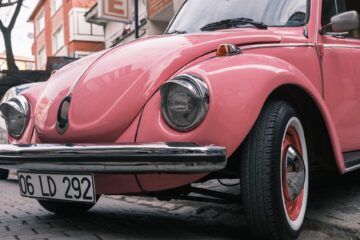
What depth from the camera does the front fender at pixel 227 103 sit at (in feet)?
7.83

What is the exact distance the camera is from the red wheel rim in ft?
8.89

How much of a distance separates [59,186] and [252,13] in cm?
179

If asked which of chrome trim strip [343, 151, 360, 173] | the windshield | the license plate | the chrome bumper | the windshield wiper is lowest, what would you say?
chrome trim strip [343, 151, 360, 173]

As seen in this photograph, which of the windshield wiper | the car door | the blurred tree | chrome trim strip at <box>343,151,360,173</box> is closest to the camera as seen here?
chrome trim strip at <box>343,151,360,173</box>

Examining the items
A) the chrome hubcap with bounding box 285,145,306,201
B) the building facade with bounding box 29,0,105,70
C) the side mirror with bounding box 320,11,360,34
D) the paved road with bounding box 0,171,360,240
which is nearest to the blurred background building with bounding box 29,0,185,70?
the building facade with bounding box 29,0,105,70

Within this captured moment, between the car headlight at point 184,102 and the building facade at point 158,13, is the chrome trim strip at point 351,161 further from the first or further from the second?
the building facade at point 158,13

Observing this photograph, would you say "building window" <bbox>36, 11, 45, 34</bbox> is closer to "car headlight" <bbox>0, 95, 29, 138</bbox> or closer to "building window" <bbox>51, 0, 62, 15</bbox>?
"building window" <bbox>51, 0, 62, 15</bbox>

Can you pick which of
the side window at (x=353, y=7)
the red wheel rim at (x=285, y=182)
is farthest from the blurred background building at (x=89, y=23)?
the red wheel rim at (x=285, y=182)

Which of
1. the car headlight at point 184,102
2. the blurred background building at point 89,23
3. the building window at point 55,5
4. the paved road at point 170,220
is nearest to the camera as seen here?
the car headlight at point 184,102

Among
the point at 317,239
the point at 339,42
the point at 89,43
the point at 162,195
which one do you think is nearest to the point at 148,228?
the point at 162,195

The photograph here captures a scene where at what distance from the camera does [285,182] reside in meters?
2.72

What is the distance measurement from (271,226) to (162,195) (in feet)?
2.29

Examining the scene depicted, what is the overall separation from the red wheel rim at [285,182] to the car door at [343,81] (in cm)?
67

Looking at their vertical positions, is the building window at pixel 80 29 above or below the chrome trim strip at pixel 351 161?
above
